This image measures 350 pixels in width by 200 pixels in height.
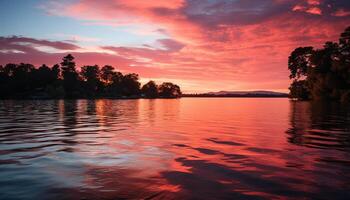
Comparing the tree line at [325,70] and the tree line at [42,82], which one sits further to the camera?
the tree line at [42,82]

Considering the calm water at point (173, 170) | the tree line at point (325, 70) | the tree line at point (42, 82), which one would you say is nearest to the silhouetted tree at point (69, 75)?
the tree line at point (42, 82)

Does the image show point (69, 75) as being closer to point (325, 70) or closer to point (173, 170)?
point (325, 70)

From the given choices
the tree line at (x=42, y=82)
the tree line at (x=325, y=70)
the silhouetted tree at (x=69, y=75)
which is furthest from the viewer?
the silhouetted tree at (x=69, y=75)

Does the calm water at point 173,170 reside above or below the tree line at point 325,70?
below

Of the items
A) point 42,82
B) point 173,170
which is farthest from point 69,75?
point 173,170

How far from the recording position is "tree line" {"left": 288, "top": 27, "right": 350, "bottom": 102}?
240 feet

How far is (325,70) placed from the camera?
83375 mm

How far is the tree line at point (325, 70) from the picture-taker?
73062mm

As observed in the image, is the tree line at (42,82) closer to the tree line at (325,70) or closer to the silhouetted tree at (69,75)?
the silhouetted tree at (69,75)

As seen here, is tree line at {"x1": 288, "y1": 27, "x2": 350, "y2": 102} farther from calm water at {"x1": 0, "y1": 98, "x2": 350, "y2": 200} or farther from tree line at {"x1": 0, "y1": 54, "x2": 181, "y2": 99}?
tree line at {"x1": 0, "y1": 54, "x2": 181, "y2": 99}

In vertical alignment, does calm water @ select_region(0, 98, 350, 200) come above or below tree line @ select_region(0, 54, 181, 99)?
below

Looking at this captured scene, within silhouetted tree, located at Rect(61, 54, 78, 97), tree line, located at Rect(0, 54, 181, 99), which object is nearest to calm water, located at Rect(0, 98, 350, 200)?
tree line, located at Rect(0, 54, 181, 99)

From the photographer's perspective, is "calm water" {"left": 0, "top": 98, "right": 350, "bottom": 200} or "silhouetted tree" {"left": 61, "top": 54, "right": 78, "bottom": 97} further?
"silhouetted tree" {"left": 61, "top": 54, "right": 78, "bottom": 97}

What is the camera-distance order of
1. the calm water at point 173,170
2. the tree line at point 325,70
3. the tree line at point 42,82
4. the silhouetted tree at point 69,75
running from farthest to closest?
the silhouetted tree at point 69,75 < the tree line at point 42,82 < the tree line at point 325,70 < the calm water at point 173,170
